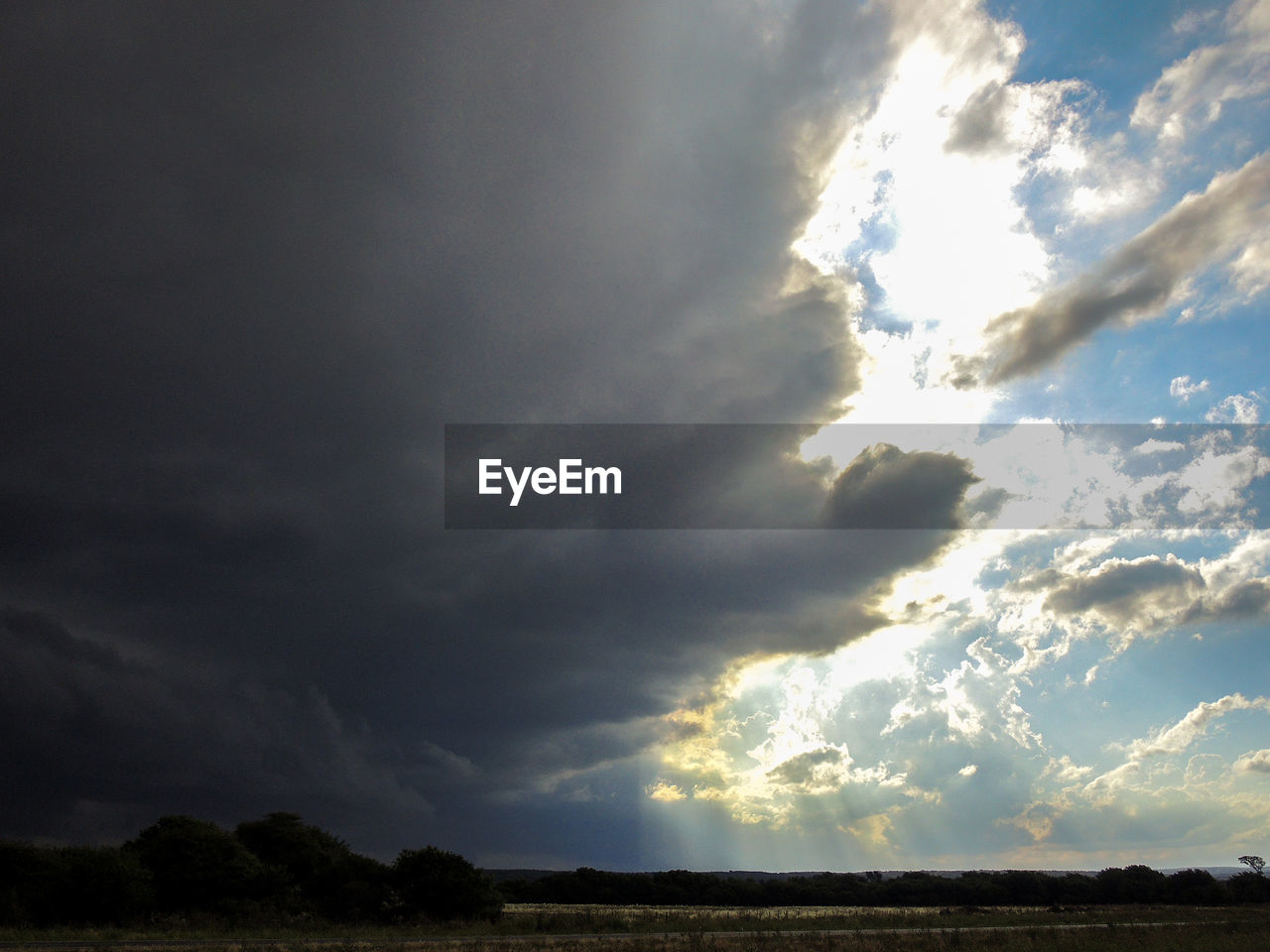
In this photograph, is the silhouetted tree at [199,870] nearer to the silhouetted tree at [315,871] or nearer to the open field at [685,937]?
the silhouetted tree at [315,871]

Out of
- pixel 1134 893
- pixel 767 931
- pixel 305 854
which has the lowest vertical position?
pixel 1134 893

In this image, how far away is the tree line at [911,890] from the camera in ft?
395

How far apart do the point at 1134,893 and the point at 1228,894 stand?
11.5 m

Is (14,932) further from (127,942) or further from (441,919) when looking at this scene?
(441,919)

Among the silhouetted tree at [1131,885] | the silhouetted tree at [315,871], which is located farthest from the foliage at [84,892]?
the silhouetted tree at [1131,885]

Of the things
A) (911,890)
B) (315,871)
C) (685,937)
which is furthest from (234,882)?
(911,890)

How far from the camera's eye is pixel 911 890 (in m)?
132

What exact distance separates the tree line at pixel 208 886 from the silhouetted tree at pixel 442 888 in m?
0.07

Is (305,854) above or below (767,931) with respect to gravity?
above

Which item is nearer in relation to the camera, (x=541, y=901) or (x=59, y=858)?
(x=59, y=858)

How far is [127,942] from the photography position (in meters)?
42.8

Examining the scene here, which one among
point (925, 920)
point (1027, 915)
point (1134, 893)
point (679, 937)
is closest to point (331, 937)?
point (679, 937)

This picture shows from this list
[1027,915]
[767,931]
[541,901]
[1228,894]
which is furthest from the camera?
[541,901]

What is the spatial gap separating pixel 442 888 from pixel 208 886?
51.5 feet
